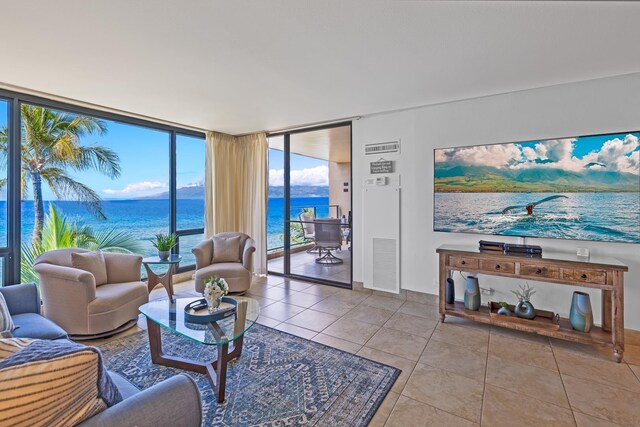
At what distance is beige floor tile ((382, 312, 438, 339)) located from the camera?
310 cm

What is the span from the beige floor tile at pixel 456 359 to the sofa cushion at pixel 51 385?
2.31 metres

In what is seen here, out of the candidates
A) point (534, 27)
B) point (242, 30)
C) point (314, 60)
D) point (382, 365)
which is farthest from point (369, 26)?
point (382, 365)

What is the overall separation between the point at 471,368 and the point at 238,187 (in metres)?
4.51

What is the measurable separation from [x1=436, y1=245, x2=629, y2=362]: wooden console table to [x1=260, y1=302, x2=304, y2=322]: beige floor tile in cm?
169

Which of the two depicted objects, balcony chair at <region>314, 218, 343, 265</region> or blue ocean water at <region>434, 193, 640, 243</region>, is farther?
balcony chair at <region>314, 218, 343, 265</region>

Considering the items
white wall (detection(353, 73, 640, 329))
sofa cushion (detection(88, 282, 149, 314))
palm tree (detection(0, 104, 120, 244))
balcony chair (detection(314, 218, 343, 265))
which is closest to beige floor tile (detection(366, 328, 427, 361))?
white wall (detection(353, 73, 640, 329))

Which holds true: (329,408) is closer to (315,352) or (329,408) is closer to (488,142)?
(315,352)

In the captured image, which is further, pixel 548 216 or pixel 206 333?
pixel 548 216

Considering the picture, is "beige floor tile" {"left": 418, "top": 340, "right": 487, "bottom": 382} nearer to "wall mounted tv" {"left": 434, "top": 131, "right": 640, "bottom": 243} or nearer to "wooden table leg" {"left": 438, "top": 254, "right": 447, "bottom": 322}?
"wooden table leg" {"left": 438, "top": 254, "right": 447, "bottom": 322}

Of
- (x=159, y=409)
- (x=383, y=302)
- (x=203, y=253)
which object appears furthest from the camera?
(x=203, y=253)

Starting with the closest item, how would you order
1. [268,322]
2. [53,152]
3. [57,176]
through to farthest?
1. [268,322]
2. [53,152]
3. [57,176]

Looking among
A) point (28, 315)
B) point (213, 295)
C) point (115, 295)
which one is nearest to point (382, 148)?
point (213, 295)

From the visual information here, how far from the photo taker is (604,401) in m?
2.05

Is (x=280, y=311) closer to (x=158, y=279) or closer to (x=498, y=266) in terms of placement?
(x=158, y=279)
